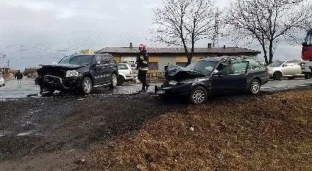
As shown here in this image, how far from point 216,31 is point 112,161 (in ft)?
143

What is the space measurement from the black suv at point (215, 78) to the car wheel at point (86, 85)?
125 inches

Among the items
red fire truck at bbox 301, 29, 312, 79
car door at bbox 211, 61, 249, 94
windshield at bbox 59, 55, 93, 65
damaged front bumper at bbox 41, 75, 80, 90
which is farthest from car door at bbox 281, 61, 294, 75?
damaged front bumper at bbox 41, 75, 80, 90

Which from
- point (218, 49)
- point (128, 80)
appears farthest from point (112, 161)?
point (218, 49)

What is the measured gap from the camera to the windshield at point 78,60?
1689cm

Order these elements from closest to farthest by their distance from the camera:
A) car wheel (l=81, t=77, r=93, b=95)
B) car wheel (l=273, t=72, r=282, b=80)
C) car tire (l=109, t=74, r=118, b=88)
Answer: car wheel (l=81, t=77, r=93, b=95)
car tire (l=109, t=74, r=118, b=88)
car wheel (l=273, t=72, r=282, b=80)

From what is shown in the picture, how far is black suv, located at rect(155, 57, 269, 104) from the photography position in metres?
13.5

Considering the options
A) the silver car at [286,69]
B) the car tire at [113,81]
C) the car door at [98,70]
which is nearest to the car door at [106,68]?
the car door at [98,70]

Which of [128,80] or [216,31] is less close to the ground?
[216,31]

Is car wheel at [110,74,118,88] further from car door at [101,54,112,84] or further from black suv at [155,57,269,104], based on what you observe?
black suv at [155,57,269,104]

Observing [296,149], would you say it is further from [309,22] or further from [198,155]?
[309,22]

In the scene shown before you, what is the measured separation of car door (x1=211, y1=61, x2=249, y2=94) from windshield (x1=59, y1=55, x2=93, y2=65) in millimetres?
5481

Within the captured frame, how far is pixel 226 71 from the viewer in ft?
47.4

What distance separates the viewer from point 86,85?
16453 millimetres

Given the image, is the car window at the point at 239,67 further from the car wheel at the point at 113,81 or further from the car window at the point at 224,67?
the car wheel at the point at 113,81
